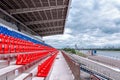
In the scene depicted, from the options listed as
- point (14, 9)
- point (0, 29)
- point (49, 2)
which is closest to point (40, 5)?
point (49, 2)

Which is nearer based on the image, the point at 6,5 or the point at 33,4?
the point at 6,5

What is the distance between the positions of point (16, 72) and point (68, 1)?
20.3 meters

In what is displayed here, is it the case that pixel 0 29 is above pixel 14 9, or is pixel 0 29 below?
below

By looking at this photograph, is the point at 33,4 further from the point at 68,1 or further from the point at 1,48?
the point at 1,48

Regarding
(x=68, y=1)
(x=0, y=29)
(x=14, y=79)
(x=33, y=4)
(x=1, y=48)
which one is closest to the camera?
(x=14, y=79)

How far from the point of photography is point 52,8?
26188mm

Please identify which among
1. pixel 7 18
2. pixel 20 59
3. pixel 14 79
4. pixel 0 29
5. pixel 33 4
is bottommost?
pixel 14 79

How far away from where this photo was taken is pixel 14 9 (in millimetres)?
23719

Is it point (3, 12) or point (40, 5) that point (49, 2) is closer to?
point (40, 5)

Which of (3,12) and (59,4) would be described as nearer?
(3,12)

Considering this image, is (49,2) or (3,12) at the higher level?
(49,2)

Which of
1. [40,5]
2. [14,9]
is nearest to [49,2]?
[40,5]

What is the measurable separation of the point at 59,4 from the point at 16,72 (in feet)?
68.1

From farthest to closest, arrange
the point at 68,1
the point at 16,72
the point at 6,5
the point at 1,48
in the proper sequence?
1. the point at 68,1
2. the point at 6,5
3. the point at 1,48
4. the point at 16,72
